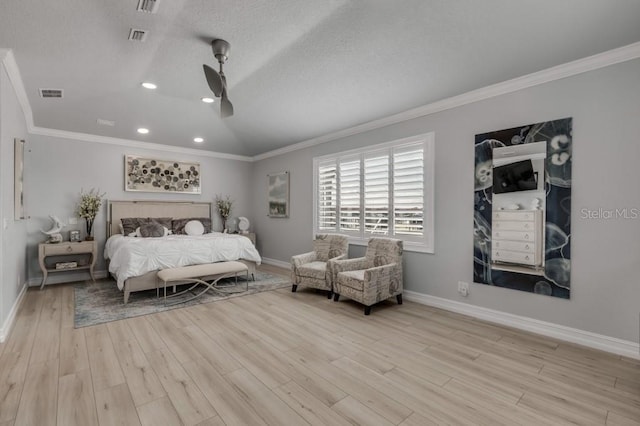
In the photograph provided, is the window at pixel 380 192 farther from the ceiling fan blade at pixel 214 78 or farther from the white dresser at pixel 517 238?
the ceiling fan blade at pixel 214 78

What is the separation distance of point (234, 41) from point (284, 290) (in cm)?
354

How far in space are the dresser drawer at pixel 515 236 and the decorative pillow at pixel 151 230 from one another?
5.53 meters

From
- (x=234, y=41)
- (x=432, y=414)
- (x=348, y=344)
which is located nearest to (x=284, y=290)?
(x=348, y=344)

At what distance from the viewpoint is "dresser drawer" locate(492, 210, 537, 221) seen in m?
3.20

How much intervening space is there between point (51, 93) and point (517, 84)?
5.73m

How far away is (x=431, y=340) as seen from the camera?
119 inches

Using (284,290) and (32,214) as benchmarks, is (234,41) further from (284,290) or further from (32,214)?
(32,214)

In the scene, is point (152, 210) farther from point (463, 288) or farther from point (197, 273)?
point (463, 288)

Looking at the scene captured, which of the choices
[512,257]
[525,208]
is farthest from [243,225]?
[525,208]

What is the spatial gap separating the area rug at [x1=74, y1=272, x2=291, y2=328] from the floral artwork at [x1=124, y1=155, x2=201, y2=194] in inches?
78.8

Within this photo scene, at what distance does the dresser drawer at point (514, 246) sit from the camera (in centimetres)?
321

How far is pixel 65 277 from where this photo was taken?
5402 mm

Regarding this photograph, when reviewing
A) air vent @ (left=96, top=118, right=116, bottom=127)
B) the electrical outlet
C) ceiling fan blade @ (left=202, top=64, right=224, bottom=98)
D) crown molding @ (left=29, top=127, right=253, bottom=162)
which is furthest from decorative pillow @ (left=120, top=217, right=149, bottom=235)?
the electrical outlet

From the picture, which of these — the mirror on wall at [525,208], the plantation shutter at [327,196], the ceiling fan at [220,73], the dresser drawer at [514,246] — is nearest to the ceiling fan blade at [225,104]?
the ceiling fan at [220,73]
